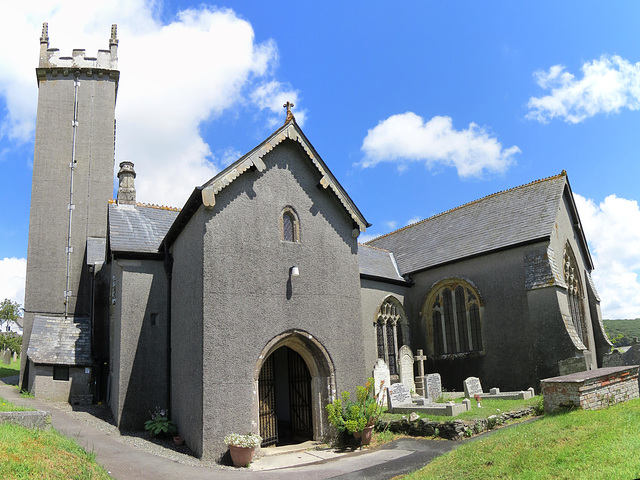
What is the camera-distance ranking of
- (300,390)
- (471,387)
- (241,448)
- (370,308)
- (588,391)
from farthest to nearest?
1. (370,308)
2. (471,387)
3. (300,390)
4. (241,448)
5. (588,391)

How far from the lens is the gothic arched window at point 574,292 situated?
72.7 ft

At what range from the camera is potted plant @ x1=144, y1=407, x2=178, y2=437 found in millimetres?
14617

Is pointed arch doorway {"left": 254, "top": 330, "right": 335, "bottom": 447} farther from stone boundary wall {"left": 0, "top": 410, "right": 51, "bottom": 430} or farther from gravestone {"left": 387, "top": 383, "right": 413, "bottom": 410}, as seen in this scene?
stone boundary wall {"left": 0, "top": 410, "right": 51, "bottom": 430}

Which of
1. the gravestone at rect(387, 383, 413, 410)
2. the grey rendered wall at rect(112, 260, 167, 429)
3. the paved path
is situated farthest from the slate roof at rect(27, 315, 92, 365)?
the gravestone at rect(387, 383, 413, 410)

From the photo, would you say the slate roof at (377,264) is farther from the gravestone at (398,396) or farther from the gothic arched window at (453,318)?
the gravestone at (398,396)

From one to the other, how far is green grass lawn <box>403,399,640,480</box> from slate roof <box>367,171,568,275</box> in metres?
11.6

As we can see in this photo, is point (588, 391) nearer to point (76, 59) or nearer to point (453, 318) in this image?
point (453, 318)

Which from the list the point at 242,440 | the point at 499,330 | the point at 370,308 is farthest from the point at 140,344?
the point at 499,330

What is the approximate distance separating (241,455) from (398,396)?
22.3 ft

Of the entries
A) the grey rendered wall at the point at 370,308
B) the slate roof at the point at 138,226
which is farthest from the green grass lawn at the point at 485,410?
the slate roof at the point at 138,226

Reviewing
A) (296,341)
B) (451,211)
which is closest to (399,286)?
(451,211)

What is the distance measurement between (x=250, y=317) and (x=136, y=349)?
5.05 meters

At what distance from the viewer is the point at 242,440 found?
1217 centimetres

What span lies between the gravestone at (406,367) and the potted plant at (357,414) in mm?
6057
